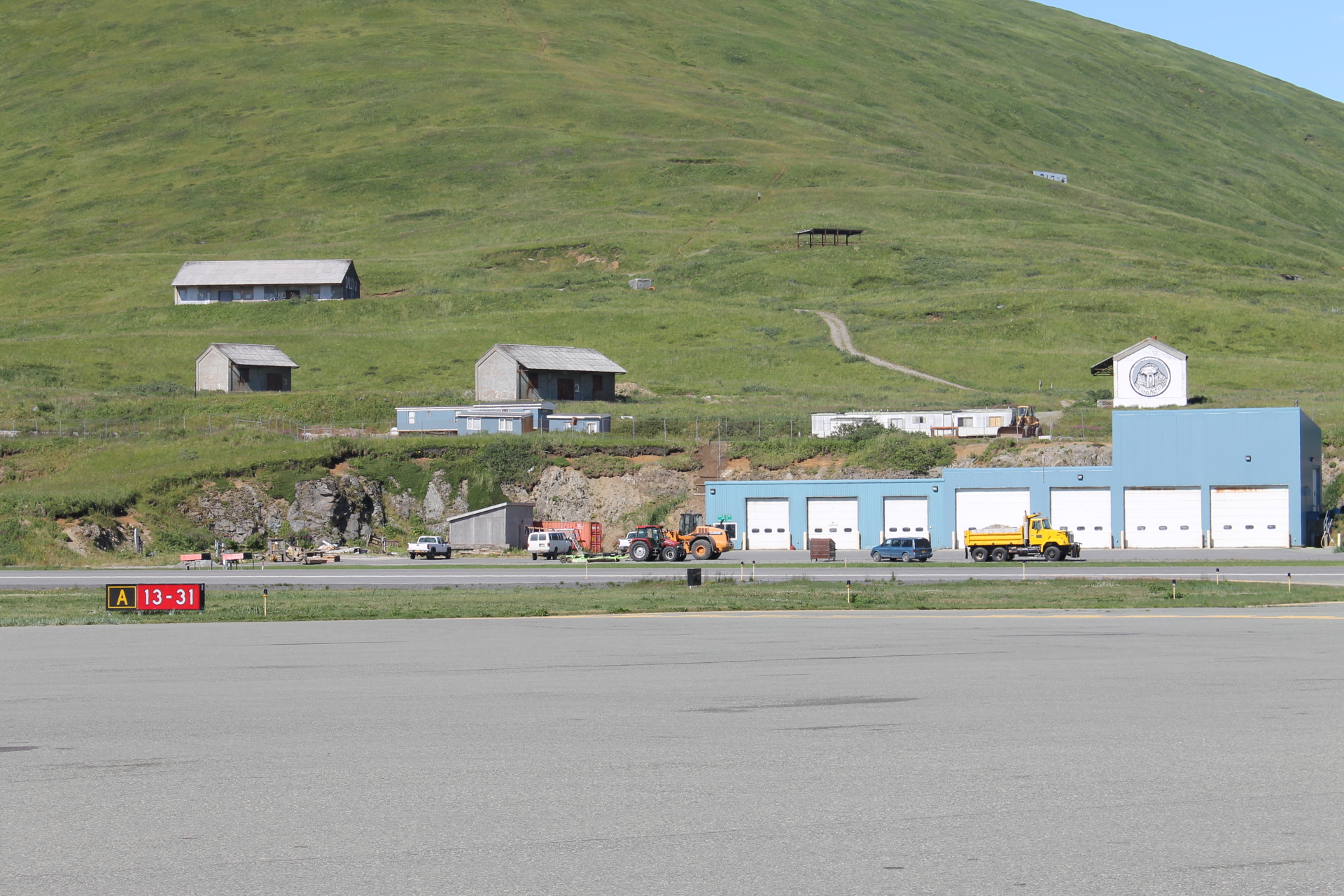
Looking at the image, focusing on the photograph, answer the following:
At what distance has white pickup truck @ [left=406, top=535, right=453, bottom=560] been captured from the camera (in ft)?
205

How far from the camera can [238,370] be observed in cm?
10025

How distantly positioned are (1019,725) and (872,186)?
568ft

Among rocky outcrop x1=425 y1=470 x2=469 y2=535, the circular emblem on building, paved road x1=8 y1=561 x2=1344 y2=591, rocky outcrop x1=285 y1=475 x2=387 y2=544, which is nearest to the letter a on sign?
paved road x1=8 y1=561 x2=1344 y2=591

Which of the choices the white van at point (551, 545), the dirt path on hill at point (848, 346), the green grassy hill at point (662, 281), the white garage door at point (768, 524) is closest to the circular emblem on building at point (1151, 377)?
the green grassy hill at point (662, 281)

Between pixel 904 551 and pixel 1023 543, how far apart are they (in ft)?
17.1

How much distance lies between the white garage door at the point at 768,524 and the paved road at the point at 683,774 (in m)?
46.1

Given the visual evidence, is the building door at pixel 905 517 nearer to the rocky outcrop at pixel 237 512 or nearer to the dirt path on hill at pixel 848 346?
the rocky outcrop at pixel 237 512

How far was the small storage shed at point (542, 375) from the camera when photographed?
97.9 metres

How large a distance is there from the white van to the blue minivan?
14.1m

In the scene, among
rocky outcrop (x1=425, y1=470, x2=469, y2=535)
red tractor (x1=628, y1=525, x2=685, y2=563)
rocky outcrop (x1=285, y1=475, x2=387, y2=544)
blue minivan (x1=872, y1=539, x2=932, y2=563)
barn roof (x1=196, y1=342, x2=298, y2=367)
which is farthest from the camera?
barn roof (x1=196, y1=342, x2=298, y2=367)

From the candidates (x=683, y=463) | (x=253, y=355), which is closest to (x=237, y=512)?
(x=683, y=463)

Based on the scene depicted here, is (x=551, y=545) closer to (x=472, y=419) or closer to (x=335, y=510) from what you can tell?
(x=335, y=510)

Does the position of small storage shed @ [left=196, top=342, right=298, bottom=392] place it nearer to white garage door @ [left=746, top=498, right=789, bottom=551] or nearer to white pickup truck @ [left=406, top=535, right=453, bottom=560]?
white pickup truck @ [left=406, top=535, right=453, bottom=560]

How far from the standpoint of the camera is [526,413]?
84500mm
